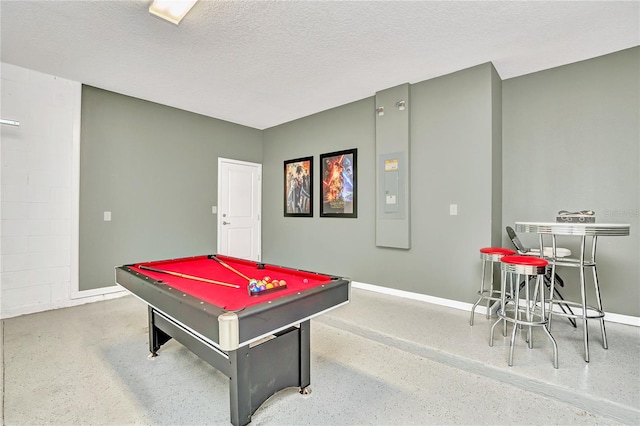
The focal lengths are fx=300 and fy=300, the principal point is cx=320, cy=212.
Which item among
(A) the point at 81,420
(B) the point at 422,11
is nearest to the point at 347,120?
(B) the point at 422,11

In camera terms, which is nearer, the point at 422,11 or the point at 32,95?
the point at 422,11

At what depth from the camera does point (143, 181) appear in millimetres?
4402

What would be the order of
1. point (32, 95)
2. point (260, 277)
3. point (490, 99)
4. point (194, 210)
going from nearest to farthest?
1. point (260, 277)
2. point (490, 99)
3. point (32, 95)
4. point (194, 210)

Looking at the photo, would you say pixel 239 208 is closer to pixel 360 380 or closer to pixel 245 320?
pixel 360 380

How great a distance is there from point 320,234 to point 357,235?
74cm

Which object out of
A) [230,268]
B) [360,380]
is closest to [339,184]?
[230,268]

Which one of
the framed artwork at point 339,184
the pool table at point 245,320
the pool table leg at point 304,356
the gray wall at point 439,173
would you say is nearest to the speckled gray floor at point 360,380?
the pool table leg at point 304,356

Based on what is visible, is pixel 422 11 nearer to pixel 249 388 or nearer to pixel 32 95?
pixel 249 388

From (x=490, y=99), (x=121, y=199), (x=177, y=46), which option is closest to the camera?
(x=177, y=46)

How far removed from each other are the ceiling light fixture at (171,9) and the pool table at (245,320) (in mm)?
2049

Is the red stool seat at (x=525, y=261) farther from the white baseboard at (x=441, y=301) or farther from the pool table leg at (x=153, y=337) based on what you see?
the pool table leg at (x=153, y=337)

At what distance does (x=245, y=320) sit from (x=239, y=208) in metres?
4.45

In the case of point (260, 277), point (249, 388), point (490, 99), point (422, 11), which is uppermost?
point (422, 11)

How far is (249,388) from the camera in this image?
169 cm
